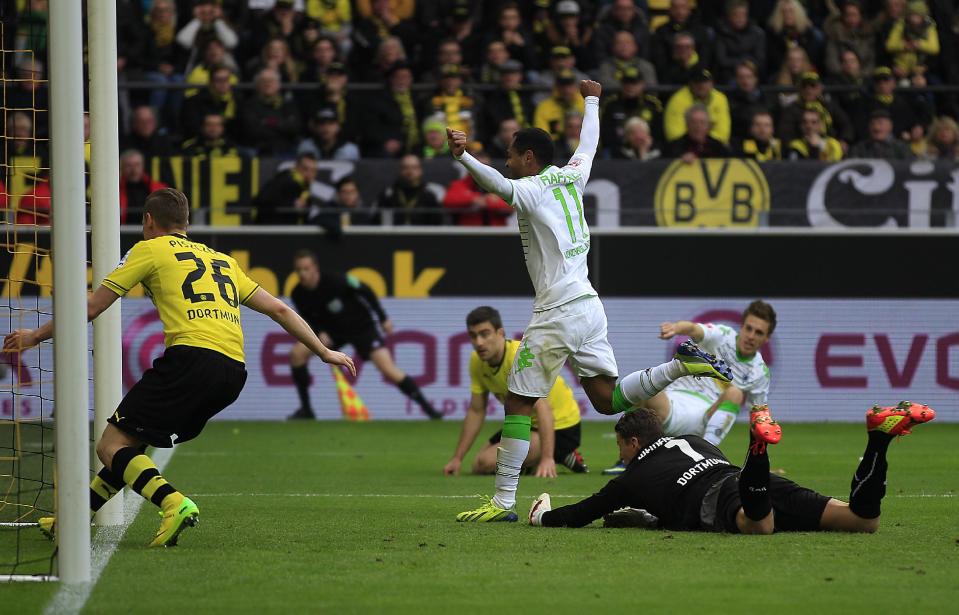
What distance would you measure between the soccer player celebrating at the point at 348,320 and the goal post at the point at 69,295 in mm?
10935

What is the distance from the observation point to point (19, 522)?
26.4 feet

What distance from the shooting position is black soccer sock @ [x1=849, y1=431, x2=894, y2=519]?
6875mm

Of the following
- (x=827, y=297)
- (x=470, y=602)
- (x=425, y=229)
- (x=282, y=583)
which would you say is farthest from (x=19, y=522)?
(x=827, y=297)

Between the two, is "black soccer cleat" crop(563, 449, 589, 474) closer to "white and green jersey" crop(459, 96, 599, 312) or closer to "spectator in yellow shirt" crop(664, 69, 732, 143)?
"white and green jersey" crop(459, 96, 599, 312)

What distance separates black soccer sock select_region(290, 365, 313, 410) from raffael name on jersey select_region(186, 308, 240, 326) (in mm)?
9862

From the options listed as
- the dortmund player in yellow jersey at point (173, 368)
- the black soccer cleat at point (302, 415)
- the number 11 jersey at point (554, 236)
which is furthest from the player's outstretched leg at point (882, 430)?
the black soccer cleat at point (302, 415)

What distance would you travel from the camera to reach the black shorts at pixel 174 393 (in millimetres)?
6891

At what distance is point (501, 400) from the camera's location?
34.4 feet

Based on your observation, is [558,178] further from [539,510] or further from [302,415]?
[302,415]

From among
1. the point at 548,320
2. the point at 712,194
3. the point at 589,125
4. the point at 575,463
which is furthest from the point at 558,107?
the point at 548,320

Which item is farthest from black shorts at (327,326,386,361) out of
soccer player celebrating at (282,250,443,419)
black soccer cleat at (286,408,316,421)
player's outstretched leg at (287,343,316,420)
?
black soccer cleat at (286,408,316,421)

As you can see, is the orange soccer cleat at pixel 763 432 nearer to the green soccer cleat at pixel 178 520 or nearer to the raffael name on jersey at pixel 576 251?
the raffael name on jersey at pixel 576 251

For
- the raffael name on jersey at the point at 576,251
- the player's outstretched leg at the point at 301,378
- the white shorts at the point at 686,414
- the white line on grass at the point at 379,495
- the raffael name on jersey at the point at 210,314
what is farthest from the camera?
the player's outstretched leg at the point at 301,378

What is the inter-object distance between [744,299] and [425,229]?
158 inches
